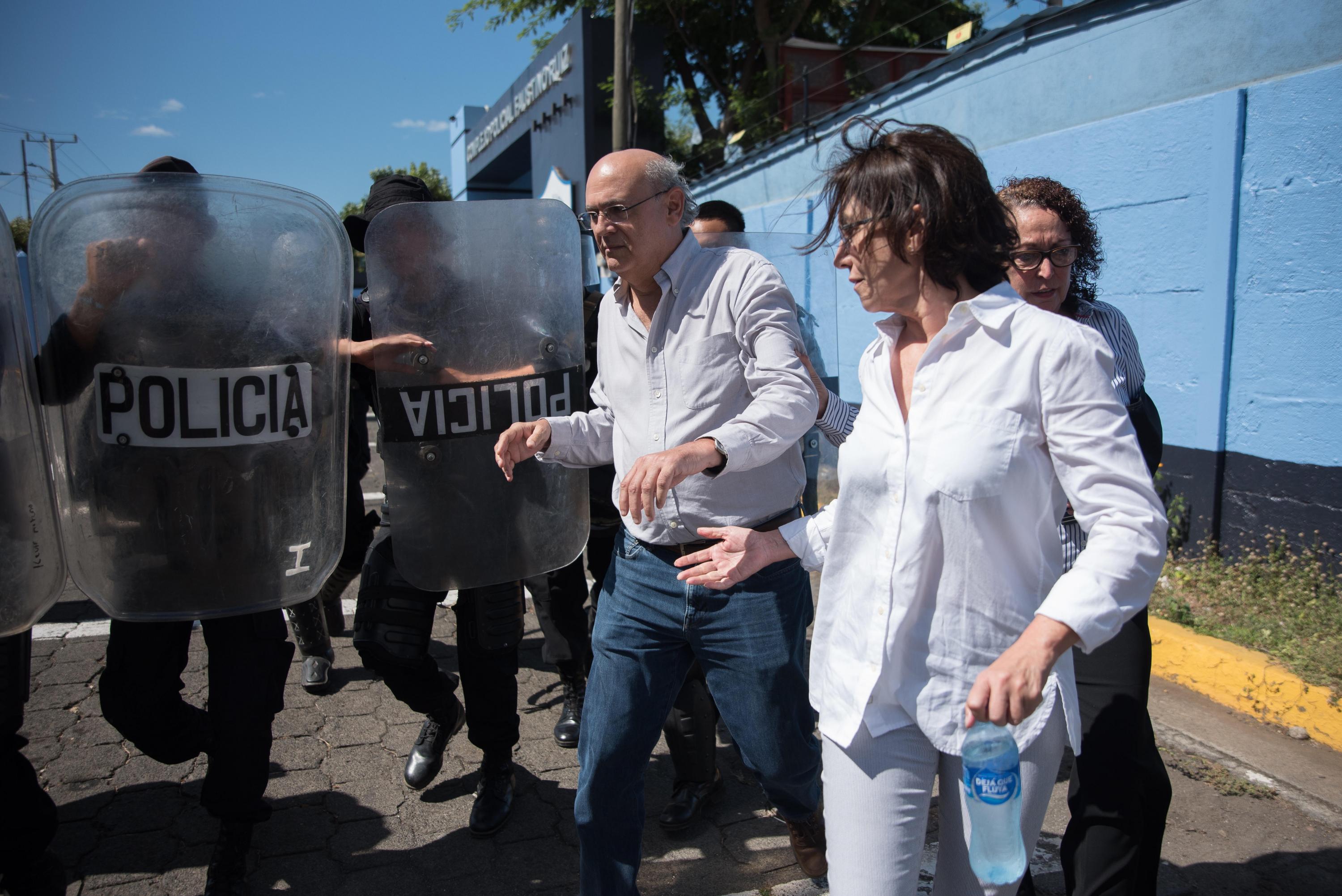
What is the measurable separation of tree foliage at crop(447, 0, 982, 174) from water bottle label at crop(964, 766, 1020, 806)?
14035 mm

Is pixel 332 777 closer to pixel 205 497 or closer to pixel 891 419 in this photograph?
pixel 205 497

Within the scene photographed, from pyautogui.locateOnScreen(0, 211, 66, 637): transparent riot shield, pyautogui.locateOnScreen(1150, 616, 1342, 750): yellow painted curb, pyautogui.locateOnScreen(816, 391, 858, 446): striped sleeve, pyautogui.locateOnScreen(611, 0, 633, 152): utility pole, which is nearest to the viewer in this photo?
pyautogui.locateOnScreen(0, 211, 66, 637): transparent riot shield

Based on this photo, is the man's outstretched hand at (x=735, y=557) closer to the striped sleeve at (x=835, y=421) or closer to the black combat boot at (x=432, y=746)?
the striped sleeve at (x=835, y=421)

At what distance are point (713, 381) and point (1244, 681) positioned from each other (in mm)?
2746

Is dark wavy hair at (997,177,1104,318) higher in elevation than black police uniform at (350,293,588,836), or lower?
higher

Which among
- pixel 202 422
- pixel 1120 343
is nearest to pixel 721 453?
pixel 1120 343

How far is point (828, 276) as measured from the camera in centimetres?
510

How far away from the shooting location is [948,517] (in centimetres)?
148

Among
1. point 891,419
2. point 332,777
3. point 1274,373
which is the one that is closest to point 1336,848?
point 891,419

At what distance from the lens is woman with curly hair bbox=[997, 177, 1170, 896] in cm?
192

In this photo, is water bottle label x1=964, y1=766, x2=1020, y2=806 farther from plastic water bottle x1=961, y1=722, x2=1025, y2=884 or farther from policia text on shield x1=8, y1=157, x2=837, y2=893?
policia text on shield x1=8, y1=157, x2=837, y2=893

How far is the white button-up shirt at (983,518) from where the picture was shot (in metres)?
1.37

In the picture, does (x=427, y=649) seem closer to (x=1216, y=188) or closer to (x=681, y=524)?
(x=681, y=524)

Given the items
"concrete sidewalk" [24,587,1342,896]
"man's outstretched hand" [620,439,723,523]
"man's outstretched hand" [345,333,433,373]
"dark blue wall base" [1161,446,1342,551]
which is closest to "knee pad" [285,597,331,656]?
"concrete sidewalk" [24,587,1342,896]
